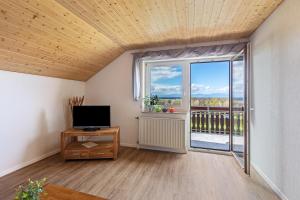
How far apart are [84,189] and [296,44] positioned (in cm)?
292

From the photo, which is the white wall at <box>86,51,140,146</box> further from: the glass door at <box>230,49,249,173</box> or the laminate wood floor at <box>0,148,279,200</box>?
the glass door at <box>230,49,249,173</box>

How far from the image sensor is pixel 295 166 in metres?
1.60

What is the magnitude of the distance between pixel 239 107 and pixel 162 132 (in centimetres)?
157

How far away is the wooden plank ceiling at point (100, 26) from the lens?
1866 mm

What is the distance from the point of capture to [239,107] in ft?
9.72

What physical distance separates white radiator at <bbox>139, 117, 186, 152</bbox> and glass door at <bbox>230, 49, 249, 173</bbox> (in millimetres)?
1007

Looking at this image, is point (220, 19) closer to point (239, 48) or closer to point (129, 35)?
point (239, 48)

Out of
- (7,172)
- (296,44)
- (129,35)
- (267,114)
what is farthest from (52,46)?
(267,114)

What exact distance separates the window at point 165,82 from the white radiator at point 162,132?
1.59ft

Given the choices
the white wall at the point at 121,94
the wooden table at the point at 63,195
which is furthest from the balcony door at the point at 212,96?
the wooden table at the point at 63,195

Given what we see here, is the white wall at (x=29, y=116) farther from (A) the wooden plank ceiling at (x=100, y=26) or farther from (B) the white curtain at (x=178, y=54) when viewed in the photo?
(B) the white curtain at (x=178, y=54)

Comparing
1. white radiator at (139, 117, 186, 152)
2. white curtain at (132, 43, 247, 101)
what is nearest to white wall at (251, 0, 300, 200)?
white curtain at (132, 43, 247, 101)

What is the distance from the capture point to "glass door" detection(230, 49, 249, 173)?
262cm

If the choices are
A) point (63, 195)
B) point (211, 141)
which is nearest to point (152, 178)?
point (63, 195)
